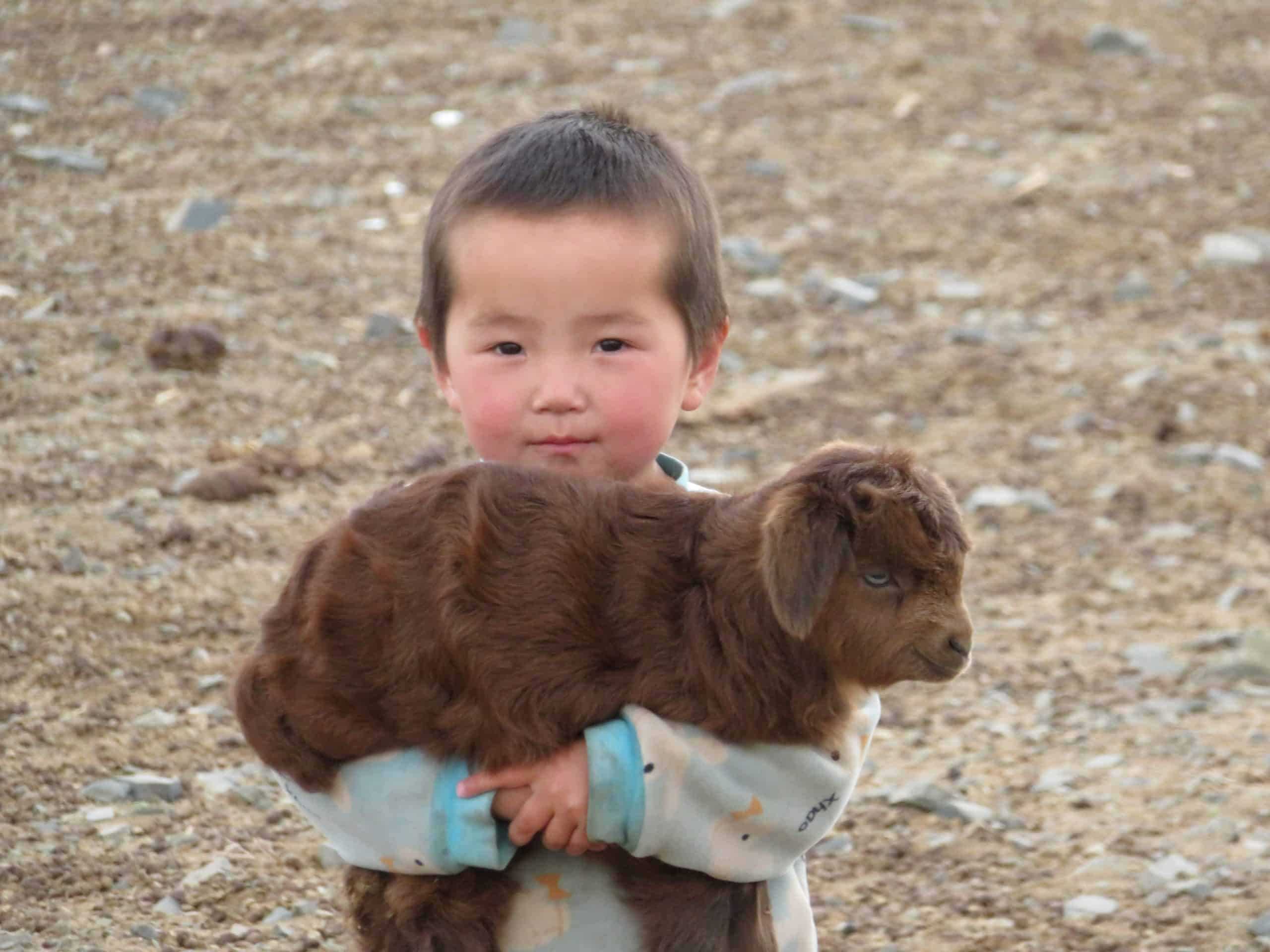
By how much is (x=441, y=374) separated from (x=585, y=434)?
447mm

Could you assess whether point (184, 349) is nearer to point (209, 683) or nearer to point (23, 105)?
point (209, 683)

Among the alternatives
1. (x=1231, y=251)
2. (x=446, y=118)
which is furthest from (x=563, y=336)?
(x=446, y=118)

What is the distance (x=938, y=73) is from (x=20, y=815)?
8004 millimetres

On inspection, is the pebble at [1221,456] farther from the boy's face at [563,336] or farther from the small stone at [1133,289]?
the boy's face at [563,336]

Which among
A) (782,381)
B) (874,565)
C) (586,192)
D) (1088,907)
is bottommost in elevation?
(782,381)

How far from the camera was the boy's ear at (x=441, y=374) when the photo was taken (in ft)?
11.5

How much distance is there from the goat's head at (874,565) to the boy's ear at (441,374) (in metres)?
0.94

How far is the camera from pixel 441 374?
3.58 meters

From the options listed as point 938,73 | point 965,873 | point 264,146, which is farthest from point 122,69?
point 965,873

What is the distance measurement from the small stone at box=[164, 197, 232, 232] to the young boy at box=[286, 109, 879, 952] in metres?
5.31

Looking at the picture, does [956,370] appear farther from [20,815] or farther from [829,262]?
[20,815]

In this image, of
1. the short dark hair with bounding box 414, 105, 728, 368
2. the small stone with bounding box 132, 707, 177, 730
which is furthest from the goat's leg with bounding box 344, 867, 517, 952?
the small stone with bounding box 132, 707, 177, 730

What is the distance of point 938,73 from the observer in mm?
10844

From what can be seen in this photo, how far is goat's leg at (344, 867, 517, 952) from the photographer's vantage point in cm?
290
